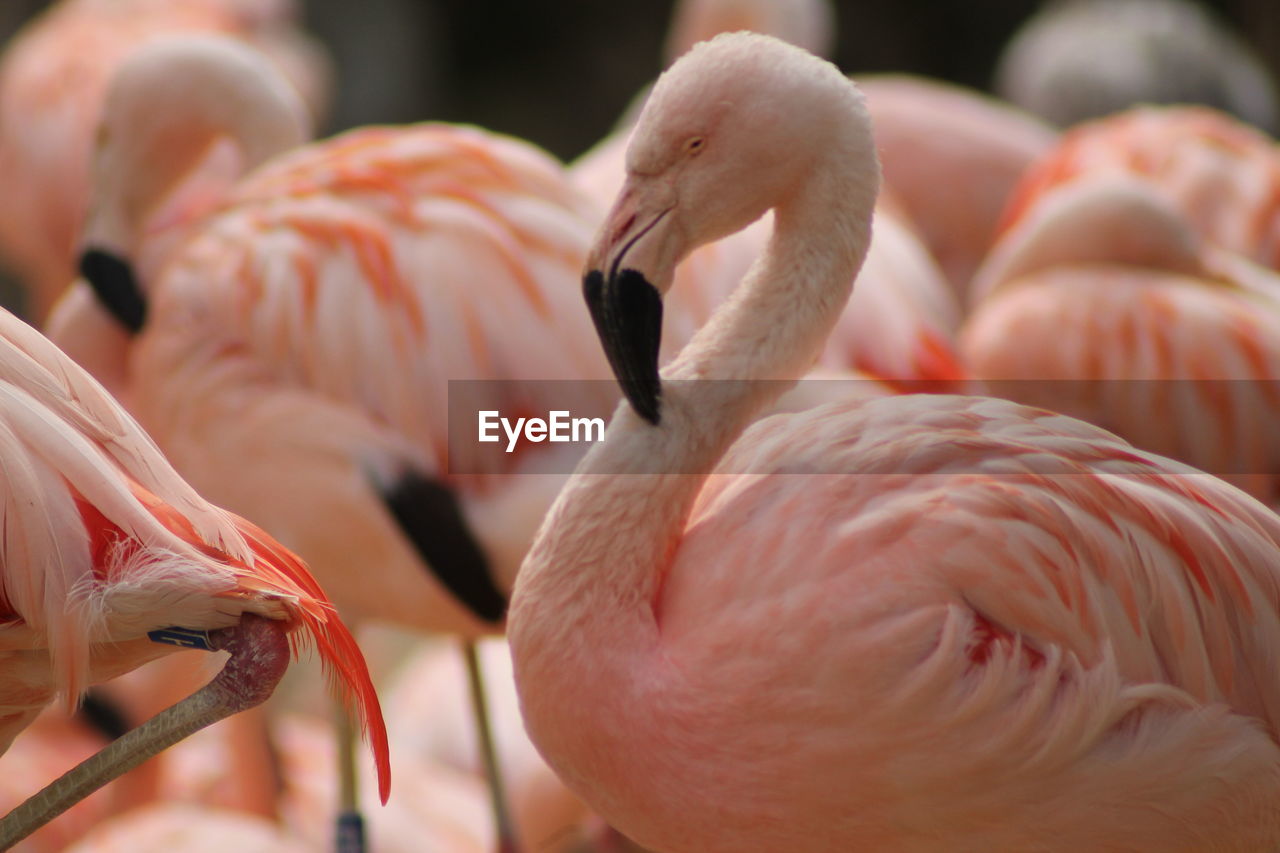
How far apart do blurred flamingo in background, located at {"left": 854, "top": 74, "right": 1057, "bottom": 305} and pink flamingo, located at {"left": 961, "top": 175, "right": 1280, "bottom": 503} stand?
3.94 feet

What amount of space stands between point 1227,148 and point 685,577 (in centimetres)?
336

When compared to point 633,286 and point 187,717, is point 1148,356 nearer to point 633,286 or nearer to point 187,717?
point 633,286

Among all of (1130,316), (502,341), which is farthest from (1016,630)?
(1130,316)

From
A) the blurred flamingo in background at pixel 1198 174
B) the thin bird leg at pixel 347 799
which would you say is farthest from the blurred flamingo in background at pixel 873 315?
the blurred flamingo in background at pixel 1198 174

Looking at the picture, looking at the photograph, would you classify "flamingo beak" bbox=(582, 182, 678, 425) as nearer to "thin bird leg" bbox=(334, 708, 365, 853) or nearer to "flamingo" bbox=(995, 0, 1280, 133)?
"thin bird leg" bbox=(334, 708, 365, 853)

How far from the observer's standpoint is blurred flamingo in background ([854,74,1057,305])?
200 inches

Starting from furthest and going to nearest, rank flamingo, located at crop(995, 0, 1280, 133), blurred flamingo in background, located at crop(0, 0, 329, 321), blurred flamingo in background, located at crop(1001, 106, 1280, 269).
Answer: flamingo, located at crop(995, 0, 1280, 133) < blurred flamingo in background, located at crop(0, 0, 329, 321) < blurred flamingo in background, located at crop(1001, 106, 1280, 269)

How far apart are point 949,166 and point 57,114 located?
10.8ft

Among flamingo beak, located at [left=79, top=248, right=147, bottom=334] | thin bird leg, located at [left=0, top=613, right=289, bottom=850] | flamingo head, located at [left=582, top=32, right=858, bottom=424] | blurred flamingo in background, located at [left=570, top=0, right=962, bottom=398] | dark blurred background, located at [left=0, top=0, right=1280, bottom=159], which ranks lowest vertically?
dark blurred background, located at [left=0, top=0, right=1280, bottom=159]

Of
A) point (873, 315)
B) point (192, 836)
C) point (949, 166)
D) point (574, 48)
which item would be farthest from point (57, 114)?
point (574, 48)

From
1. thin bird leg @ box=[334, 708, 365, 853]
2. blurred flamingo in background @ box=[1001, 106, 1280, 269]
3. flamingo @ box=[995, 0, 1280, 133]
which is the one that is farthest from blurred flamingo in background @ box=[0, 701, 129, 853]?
flamingo @ box=[995, 0, 1280, 133]

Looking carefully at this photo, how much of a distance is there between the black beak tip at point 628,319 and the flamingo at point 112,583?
469 mm

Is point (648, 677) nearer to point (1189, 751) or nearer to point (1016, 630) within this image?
point (1016, 630)

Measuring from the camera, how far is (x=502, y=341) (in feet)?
9.48
